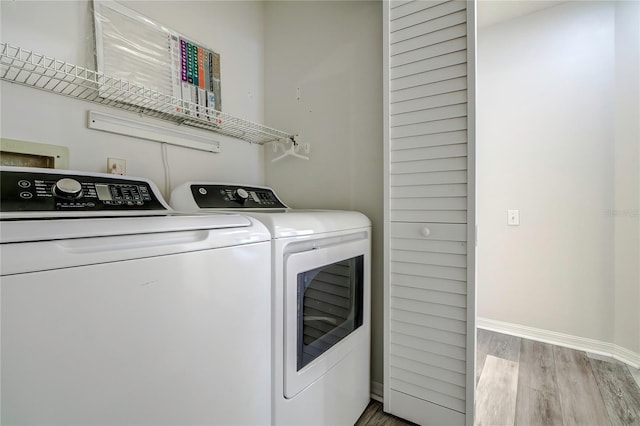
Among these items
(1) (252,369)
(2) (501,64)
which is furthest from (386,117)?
(2) (501,64)

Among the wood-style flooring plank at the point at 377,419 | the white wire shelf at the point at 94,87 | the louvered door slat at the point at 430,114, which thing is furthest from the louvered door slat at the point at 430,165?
the wood-style flooring plank at the point at 377,419

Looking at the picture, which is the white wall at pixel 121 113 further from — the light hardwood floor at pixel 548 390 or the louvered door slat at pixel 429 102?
the light hardwood floor at pixel 548 390

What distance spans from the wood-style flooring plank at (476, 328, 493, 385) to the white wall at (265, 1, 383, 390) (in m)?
0.85

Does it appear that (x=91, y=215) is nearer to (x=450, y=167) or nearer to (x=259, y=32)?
(x=450, y=167)

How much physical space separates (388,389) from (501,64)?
270cm

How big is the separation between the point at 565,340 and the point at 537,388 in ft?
2.61

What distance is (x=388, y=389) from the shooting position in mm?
1417

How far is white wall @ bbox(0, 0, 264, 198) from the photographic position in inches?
40.7

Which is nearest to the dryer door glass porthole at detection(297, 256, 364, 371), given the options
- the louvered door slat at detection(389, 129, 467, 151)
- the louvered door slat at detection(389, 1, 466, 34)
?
the louvered door slat at detection(389, 129, 467, 151)

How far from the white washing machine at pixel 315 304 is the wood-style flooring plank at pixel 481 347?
0.94 meters

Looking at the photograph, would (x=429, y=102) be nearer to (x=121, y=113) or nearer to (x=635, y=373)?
(x=121, y=113)

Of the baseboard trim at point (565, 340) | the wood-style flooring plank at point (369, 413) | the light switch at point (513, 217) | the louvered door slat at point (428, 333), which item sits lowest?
the wood-style flooring plank at point (369, 413)

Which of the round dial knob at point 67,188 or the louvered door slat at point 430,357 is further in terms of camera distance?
the louvered door slat at point 430,357

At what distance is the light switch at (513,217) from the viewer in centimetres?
238
